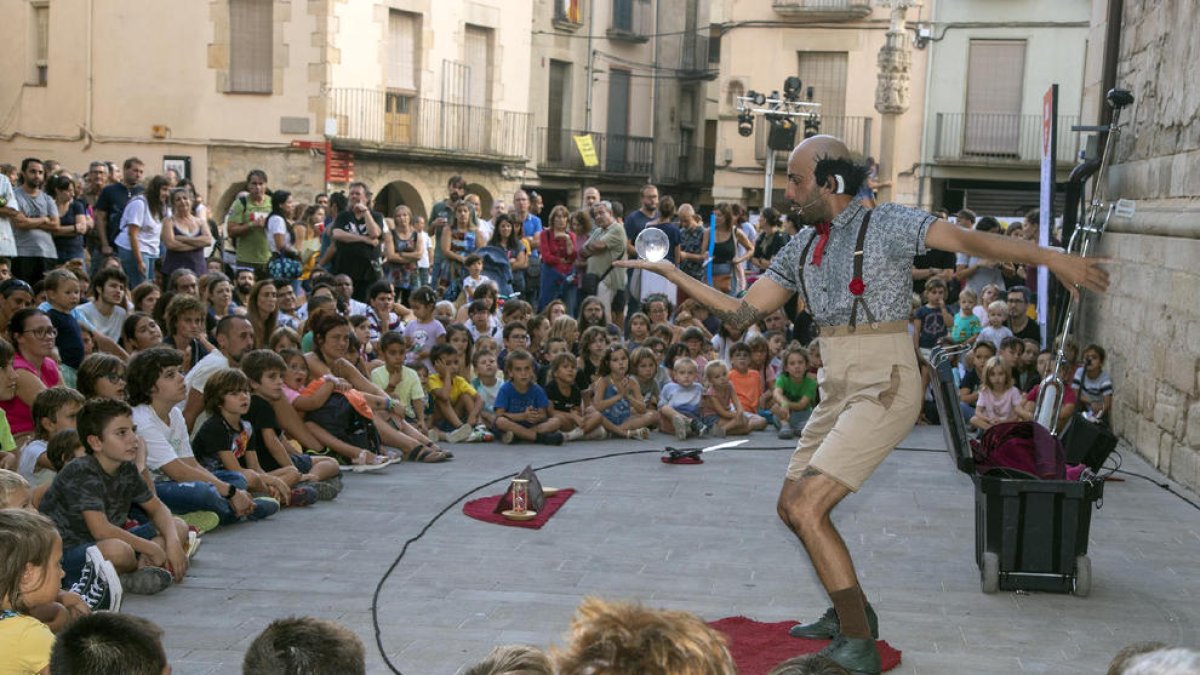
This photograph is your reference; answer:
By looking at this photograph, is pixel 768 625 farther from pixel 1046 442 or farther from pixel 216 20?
pixel 216 20

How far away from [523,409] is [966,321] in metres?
5.18

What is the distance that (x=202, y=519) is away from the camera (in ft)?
25.0

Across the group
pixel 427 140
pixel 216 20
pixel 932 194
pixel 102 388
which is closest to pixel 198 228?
pixel 102 388

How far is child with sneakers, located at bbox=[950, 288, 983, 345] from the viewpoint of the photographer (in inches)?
564

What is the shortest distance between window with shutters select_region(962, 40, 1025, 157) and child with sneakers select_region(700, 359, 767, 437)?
19747 mm

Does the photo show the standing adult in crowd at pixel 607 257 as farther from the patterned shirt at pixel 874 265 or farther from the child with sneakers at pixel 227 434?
the patterned shirt at pixel 874 265

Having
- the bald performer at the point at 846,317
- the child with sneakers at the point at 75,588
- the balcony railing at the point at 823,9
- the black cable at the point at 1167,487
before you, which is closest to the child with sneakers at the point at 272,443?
the child with sneakers at the point at 75,588

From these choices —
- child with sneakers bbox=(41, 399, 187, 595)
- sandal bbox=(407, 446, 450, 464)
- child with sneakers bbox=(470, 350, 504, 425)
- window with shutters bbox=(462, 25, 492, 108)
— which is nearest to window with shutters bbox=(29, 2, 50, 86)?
window with shutters bbox=(462, 25, 492, 108)

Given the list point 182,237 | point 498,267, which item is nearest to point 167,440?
point 182,237

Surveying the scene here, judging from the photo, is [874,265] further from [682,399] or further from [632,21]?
[632,21]

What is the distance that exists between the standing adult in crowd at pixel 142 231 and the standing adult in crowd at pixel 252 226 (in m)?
1.27

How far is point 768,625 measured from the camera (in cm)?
610

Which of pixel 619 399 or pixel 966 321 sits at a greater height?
pixel 966 321

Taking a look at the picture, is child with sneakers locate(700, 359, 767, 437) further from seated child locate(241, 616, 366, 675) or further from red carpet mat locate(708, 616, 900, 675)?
seated child locate(241, 616, 366, 675)
